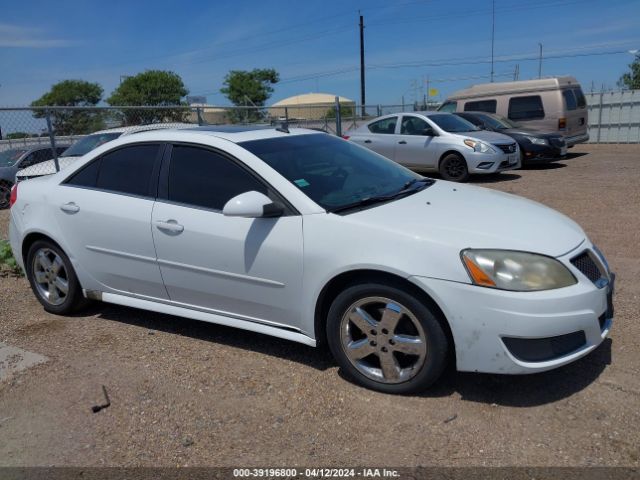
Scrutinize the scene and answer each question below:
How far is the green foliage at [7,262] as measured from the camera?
6.32 metres

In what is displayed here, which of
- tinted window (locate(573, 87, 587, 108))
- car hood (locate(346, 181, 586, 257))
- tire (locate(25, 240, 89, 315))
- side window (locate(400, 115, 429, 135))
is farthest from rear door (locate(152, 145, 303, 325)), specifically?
tinted window (locate(573, 87, 587, 108))

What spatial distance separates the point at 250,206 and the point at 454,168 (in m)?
9.19

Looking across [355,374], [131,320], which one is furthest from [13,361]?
[355,374]

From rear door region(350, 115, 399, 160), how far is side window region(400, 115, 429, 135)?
0.16m

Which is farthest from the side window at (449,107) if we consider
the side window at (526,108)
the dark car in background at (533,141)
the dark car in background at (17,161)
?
the dark car in background at (17,161)

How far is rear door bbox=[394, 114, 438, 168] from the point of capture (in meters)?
12.1

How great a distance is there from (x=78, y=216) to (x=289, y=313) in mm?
1970

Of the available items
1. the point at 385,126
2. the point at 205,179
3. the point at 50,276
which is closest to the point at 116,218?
the point at 205,179

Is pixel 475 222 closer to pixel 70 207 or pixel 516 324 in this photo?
pixel 516 324

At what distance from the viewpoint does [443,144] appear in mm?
11828

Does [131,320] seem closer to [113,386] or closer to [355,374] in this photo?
[113,386]

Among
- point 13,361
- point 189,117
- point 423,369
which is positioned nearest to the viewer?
point 423,369

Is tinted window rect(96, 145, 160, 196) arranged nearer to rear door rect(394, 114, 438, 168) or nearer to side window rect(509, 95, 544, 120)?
rear door rect(394, 114, 438, 168)

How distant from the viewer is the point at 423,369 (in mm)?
3135
